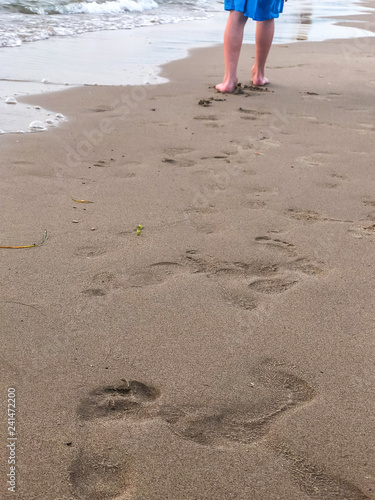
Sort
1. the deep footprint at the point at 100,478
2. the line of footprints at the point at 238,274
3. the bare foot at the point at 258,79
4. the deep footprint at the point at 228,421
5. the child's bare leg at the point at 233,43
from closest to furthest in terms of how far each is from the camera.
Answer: the deep footprint at the point at 100,478
the deep footprint at the point at 228,421
the line of footprints at the point at 238,274
the child's bare leg at the point at 233,43
the bare foot at the point at 258,79

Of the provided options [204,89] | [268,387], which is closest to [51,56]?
[204,89]

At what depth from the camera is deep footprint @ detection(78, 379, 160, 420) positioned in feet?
4.51

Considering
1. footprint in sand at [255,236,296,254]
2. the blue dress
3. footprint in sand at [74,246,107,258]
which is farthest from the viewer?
the blue dress

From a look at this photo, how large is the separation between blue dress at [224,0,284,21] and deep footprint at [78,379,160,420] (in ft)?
11.9

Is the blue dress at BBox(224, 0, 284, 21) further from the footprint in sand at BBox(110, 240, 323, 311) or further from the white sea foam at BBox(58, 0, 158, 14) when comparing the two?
the white sea foam at BBox(58, 0, 158, 14)

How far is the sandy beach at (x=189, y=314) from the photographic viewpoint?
1244 mm

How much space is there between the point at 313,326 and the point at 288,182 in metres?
1.23

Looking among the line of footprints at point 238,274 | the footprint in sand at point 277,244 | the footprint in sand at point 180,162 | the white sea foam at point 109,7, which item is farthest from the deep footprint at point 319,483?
the white sea foam at point 109,7

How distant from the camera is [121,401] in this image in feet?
4.63

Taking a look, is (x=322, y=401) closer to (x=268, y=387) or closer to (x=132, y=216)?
(x=268, y=387)

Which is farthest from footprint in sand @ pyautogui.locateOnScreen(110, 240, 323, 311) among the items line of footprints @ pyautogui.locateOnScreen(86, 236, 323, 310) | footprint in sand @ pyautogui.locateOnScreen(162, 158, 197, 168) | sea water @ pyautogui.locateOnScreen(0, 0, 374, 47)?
sea water @ pyautogui.locateOnScreen(0, 0, 374, 47)

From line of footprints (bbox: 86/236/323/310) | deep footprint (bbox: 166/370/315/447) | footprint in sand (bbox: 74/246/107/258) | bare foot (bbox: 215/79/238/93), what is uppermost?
bare foot (bbox: 215/79/238/93)

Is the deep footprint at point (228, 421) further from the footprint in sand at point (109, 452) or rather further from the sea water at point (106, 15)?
the sea water at point (106, 15)

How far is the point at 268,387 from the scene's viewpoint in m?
1.48
